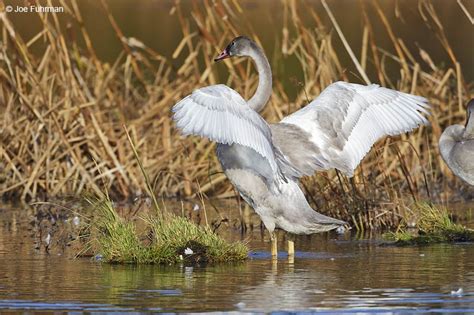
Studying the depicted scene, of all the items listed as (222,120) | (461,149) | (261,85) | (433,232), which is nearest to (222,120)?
(222,120)

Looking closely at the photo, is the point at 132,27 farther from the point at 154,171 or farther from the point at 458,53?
the point at 154,171

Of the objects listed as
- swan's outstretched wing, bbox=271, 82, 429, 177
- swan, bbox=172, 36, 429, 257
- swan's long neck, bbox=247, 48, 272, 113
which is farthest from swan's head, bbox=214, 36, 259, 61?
swan's outstretched wing, bbox=271, 82, 429, 177

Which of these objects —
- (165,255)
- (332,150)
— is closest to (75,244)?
(165,255)

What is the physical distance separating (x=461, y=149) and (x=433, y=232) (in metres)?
1.27

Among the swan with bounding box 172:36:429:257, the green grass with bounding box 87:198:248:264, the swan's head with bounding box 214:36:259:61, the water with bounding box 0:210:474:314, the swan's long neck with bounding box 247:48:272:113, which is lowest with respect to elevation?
the water with bounding box 0:210:474:314

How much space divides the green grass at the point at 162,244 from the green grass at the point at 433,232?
5.22 feet

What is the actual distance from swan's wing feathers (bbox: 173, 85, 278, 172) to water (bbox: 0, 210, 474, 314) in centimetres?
92

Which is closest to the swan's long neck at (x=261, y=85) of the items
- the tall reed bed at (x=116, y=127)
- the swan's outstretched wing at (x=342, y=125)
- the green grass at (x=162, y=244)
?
the swan's outstretched wing at (x=342, y=125)

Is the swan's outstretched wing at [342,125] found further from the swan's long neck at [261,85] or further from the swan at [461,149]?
the swan at [461,149]

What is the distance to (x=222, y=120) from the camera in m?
8.15

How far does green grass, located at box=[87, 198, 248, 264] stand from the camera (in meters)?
8.72

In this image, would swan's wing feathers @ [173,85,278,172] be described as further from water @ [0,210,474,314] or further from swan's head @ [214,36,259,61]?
swan's head @ [214,36,259,61]

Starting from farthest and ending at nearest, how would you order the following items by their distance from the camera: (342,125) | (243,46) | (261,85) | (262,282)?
(243,46), (261,85), (342,125), (262,282)

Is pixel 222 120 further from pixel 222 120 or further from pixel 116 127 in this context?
pixel 116 127
